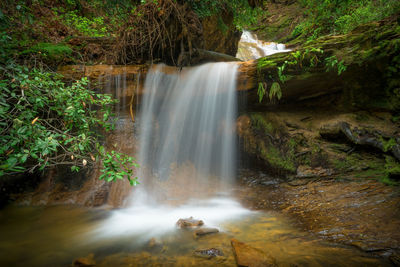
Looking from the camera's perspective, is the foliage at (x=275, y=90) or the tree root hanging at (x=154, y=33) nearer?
the foliage at (x=275, y=90)

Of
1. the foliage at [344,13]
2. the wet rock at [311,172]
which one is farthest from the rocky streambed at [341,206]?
the foliage at [344,13]

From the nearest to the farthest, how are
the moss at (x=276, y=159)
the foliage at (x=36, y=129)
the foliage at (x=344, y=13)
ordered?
1. the foliage at (x=36, y=129)
2. the moss at (x=276, y=159)
3. the foliage at (x=344, y=13)

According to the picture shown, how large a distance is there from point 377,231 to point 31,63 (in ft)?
21.9

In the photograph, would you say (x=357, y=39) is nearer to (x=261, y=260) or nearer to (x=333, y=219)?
(x=333, y=219)

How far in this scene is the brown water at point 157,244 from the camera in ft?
6.42

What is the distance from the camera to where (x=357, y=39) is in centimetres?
389

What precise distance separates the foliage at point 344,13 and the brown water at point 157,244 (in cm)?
473

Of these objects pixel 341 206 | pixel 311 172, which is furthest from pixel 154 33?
pixel 341 206

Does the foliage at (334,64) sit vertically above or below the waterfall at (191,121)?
above

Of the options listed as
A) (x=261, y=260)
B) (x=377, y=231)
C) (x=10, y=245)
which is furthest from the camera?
(x=10, y=245)

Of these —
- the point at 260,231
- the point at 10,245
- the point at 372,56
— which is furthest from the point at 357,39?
the point at 10,245

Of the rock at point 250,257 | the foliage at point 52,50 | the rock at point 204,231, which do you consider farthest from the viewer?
the foliage at point 52,50

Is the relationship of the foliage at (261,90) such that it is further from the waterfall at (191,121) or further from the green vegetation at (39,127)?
the green vegetation at (39,127)

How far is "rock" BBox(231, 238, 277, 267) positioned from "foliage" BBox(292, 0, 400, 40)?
202 inches
